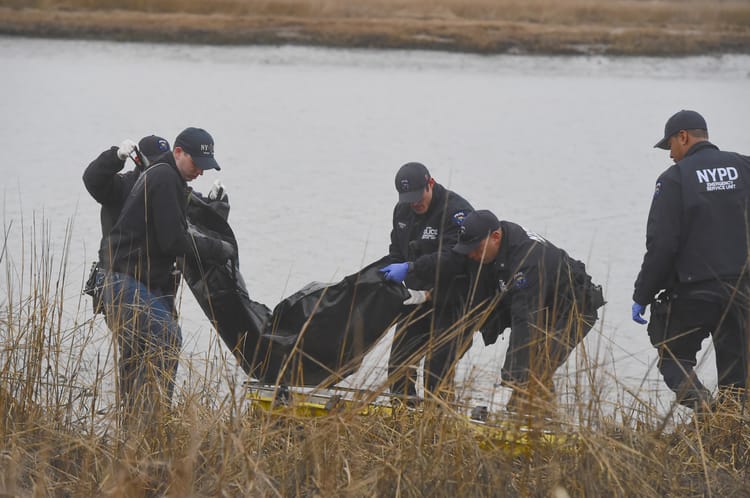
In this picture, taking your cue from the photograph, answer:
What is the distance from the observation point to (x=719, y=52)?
21.6 metres

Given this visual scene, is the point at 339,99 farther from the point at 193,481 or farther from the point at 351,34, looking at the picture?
the point at 193,481

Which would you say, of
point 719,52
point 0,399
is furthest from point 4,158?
point 719,52

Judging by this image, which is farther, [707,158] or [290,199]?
[290,199]

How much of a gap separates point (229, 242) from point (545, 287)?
4.68 ft

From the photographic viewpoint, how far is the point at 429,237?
14.1ft

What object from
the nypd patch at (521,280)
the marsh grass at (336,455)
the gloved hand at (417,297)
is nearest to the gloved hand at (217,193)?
the gloved hand at (417,297)

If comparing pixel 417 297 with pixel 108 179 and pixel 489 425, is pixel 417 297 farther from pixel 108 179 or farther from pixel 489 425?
pixel 108 179

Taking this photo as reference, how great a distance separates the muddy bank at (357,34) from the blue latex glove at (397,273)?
17.4 metres

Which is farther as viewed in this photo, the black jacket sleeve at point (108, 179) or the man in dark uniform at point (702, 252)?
the black jacket sleeve at point (108, 179)

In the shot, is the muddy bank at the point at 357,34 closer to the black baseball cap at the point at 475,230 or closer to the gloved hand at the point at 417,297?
the gloved hand at the point at 417,297

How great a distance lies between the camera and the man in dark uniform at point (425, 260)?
161 inches

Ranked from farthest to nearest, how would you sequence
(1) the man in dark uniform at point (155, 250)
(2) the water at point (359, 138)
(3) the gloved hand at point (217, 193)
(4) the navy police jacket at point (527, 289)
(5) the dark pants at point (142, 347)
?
(2) the water at point (359, 138)
(3) the gloved hand at point (217, 193)
(4) the navy police jacket at point (527, 289)
(1) the man in dark uniform at point (155, 250)
(5) the dark pants at point (142, 347)

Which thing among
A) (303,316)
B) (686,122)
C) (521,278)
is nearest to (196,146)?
(303,316)

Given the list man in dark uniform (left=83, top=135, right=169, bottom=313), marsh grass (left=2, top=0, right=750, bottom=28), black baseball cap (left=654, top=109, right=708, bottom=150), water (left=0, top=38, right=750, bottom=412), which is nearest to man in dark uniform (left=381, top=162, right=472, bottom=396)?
water (left=0, top=38, right=750, bottom=412)
